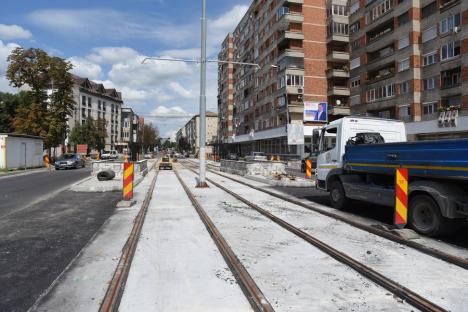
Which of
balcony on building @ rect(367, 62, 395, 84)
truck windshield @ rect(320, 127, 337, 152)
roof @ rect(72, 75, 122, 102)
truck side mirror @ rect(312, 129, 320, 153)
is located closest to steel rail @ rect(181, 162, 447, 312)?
truck windshield @ rect(320, 127, 337, 152)

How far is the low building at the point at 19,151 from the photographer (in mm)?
34938

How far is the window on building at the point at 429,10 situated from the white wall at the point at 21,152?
3963 centimetres

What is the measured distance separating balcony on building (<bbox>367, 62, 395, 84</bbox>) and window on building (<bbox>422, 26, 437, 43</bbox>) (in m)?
5.07

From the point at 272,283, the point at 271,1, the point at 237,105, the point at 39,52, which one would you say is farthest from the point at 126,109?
the point at 272,283

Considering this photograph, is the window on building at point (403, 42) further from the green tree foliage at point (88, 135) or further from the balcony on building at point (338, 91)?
the green tree foliage at point (88, 135)

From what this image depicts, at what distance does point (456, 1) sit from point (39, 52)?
140 ft

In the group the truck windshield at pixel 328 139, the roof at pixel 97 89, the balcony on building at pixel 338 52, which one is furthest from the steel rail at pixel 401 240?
the roof at pixel 97 89

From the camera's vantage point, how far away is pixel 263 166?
2581 cm

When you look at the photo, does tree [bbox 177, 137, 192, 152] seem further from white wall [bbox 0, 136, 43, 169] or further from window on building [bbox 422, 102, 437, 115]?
window on building [bbox 422, 102, 437, 115]

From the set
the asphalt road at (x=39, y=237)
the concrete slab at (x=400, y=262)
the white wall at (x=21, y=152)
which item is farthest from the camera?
the white wall at (x=21, y=152)

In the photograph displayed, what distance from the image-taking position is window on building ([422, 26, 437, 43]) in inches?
1575

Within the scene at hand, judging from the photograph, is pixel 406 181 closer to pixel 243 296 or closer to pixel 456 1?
pixel 243 296

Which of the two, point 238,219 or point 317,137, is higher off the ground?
point 317,137

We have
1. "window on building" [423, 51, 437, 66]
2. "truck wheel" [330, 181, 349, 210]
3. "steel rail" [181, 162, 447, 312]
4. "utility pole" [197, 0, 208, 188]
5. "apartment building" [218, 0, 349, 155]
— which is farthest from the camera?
"apartment building" [218, 0, 349, 155]
